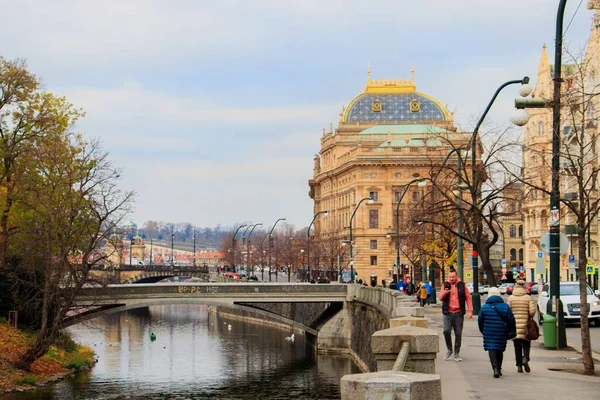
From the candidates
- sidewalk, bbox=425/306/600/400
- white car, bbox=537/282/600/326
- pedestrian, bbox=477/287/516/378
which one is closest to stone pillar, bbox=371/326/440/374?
sidewalk, bbox=425/306/600/400

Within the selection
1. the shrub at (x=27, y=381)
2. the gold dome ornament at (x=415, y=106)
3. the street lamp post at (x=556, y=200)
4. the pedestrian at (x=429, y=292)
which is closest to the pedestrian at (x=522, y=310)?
the street lamp post at (x=556, y=200)

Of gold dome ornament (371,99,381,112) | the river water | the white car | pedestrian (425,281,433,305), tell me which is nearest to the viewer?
Result: the white car

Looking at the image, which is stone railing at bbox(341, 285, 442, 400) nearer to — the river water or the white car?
the white car

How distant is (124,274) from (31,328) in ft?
391

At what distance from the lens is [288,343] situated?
80.1m

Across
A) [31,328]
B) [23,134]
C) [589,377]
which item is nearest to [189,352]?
[31,328]

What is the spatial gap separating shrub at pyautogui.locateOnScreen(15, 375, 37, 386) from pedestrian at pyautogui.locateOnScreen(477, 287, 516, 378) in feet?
110

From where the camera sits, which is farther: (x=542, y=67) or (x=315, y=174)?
(x=315, y=174)

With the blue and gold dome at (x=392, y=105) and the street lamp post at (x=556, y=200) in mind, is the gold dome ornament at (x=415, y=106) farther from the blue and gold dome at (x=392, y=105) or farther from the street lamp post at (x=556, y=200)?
the street lamp post at (x=556, y=200)

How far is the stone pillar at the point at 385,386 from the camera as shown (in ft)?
28.8

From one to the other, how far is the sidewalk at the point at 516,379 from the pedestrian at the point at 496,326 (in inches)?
15.4

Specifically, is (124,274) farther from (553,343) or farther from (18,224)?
(553,343)

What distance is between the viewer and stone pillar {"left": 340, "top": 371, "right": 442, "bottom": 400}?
345 inches

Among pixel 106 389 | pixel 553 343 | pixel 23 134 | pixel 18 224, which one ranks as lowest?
pixel 106 389
